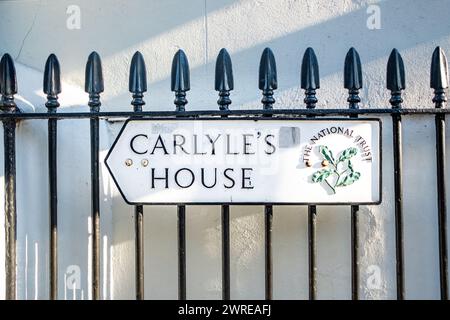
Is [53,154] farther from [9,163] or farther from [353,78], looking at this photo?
[353,78]

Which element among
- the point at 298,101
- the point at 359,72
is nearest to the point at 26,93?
the point at 298,101

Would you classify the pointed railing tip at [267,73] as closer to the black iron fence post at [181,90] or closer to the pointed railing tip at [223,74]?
the pointed railing tip at [223,74]

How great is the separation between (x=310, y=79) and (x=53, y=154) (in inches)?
48.0

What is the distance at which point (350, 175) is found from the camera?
290 cm

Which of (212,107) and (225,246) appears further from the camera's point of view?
(212,107)

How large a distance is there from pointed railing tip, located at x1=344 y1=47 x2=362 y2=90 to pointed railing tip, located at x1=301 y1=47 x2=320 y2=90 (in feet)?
0.44

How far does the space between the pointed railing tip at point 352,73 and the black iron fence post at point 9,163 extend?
1.51 metres

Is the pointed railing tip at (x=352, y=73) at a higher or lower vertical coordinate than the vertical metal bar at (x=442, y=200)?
higher

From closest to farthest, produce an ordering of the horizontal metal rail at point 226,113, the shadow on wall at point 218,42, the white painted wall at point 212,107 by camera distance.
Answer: the horizontal metal rail at point 226,113, the white painted wall at point 212,107, the shadow on wall at point 218,42

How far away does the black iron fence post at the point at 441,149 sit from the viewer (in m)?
2.91

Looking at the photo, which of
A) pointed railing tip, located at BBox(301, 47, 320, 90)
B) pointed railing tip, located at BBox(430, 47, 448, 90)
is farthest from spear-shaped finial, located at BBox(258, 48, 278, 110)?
pointed railing tip, located at BBox(430, 47, 448, 90)

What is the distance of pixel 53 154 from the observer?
9.65 feet

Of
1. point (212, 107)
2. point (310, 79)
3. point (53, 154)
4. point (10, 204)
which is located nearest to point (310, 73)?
point (310, 79)

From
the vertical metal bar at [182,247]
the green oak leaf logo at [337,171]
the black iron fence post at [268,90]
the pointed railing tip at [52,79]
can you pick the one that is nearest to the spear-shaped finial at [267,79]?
the black iron fence post at [268,90]
